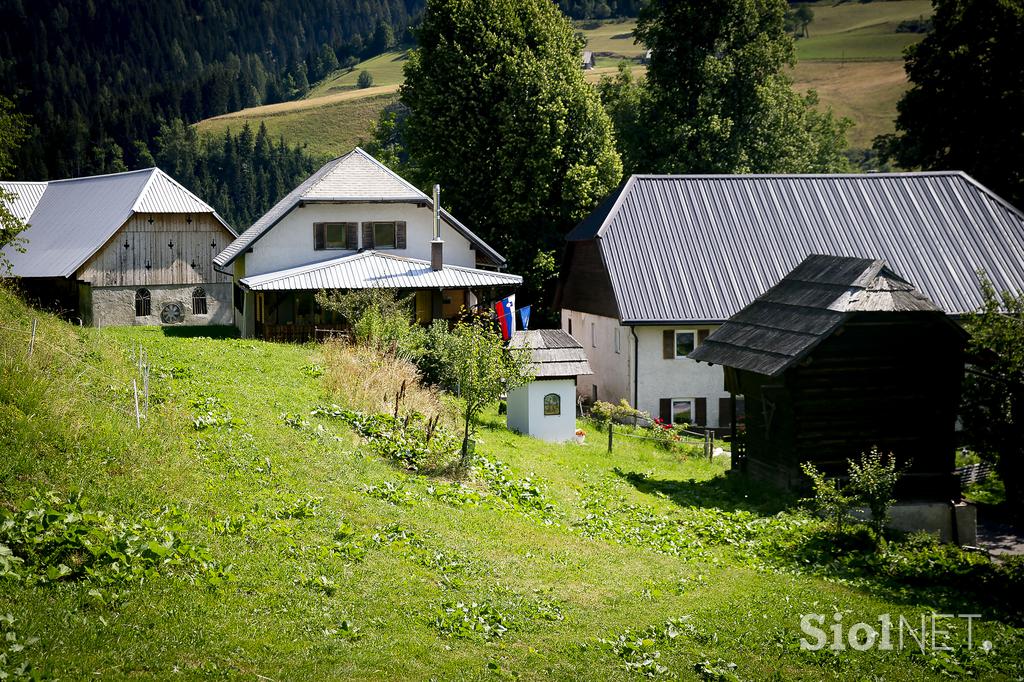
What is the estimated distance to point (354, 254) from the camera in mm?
38656

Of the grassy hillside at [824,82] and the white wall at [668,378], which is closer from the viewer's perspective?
the white wall at [668,378]

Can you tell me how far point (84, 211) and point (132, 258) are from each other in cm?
539

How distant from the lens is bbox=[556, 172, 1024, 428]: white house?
1337 inches

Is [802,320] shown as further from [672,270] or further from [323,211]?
[323,211]

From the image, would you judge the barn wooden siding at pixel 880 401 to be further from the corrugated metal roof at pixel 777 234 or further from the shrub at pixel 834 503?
the corrugated metal roof at pixel 777 234

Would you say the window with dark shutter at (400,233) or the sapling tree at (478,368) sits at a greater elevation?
the window with dark shutter at (400,233)

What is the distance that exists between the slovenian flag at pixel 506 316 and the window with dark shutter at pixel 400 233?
27.2 feet

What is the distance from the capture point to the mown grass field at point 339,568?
34.0 feet

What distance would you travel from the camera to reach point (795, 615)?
13469 mm

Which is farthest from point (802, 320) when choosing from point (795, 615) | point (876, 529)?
point (795, 615)

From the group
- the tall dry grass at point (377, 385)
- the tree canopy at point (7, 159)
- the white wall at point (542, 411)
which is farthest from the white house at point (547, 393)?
the tree canopy at point (7, 159)

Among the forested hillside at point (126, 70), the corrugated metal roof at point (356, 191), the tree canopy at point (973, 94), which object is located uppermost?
the forested hillside at point (126, 70)

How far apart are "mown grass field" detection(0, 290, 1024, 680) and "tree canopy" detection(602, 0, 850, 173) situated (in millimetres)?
31254

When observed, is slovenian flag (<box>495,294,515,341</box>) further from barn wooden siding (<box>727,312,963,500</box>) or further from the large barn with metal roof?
the large barn with metal roof
